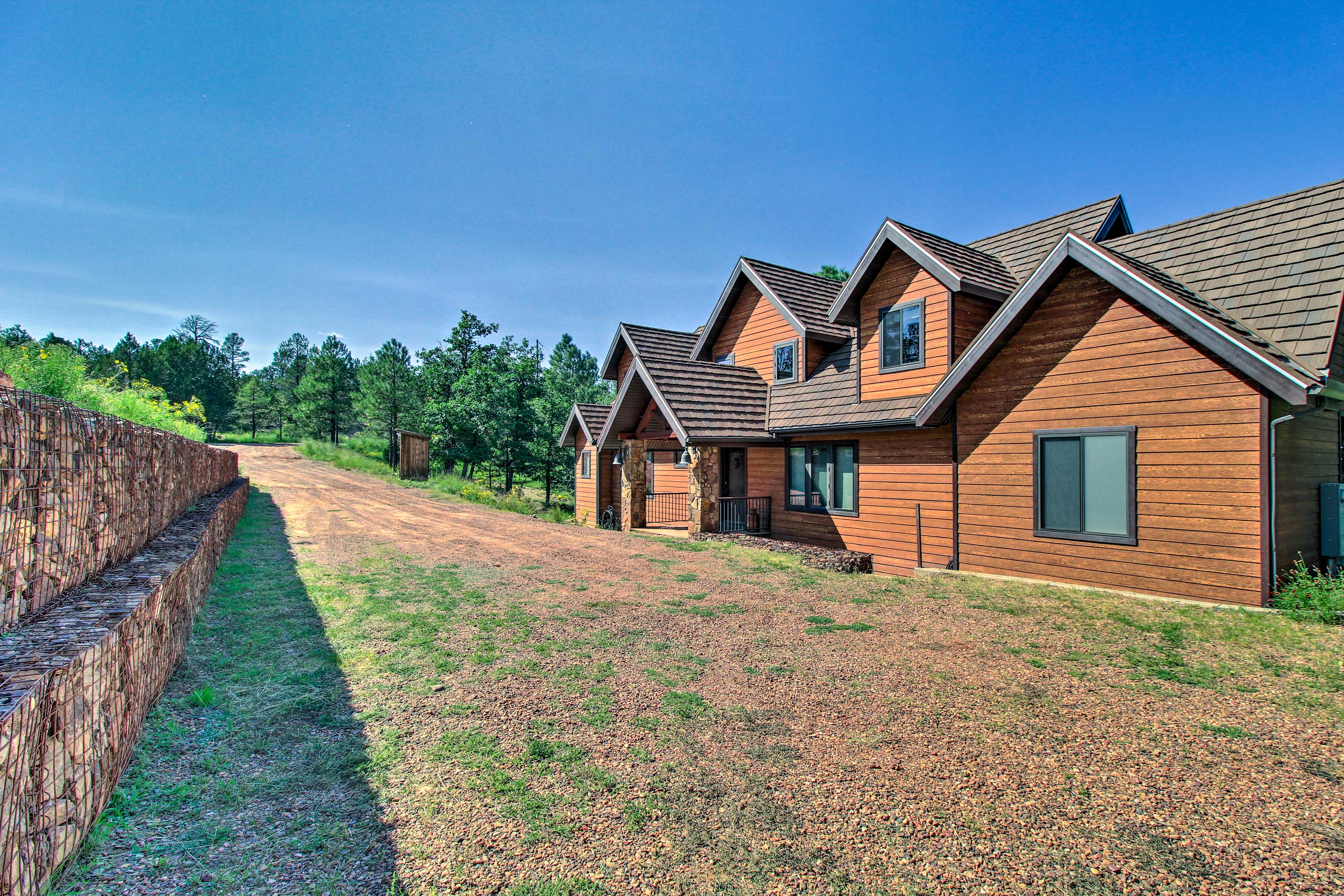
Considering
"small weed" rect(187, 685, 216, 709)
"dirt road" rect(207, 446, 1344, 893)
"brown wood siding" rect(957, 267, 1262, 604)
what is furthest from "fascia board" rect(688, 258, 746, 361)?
"small weed" rect(187, 685, 216, 709)

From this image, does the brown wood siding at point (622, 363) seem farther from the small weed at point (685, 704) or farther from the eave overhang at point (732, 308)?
the small weed at point (685, 704)

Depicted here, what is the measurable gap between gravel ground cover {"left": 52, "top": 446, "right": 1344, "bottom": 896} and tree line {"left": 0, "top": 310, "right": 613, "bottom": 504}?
30.7 feet

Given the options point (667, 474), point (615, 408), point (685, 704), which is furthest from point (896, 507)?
point (685, 704)

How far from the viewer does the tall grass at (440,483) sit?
23.4 meters

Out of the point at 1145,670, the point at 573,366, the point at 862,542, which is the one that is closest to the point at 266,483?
the point at 862,542

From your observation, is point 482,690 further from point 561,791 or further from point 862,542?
point 862,542

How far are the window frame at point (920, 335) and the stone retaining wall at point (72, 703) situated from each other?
12155mm

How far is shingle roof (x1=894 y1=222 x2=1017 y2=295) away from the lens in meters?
11.9

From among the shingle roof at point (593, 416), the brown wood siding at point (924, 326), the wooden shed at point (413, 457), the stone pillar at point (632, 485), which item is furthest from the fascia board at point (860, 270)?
the wooden shed at point (413, 457)

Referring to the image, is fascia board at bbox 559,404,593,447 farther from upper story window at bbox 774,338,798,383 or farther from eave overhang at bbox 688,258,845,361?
upper story window at bbox 774,338,798,383

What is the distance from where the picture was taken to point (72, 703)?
2.71m

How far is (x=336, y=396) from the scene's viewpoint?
5909 cm

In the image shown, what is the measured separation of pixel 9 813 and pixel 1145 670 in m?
7.53

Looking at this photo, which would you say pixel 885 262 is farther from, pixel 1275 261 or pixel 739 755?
pixel 739 755
